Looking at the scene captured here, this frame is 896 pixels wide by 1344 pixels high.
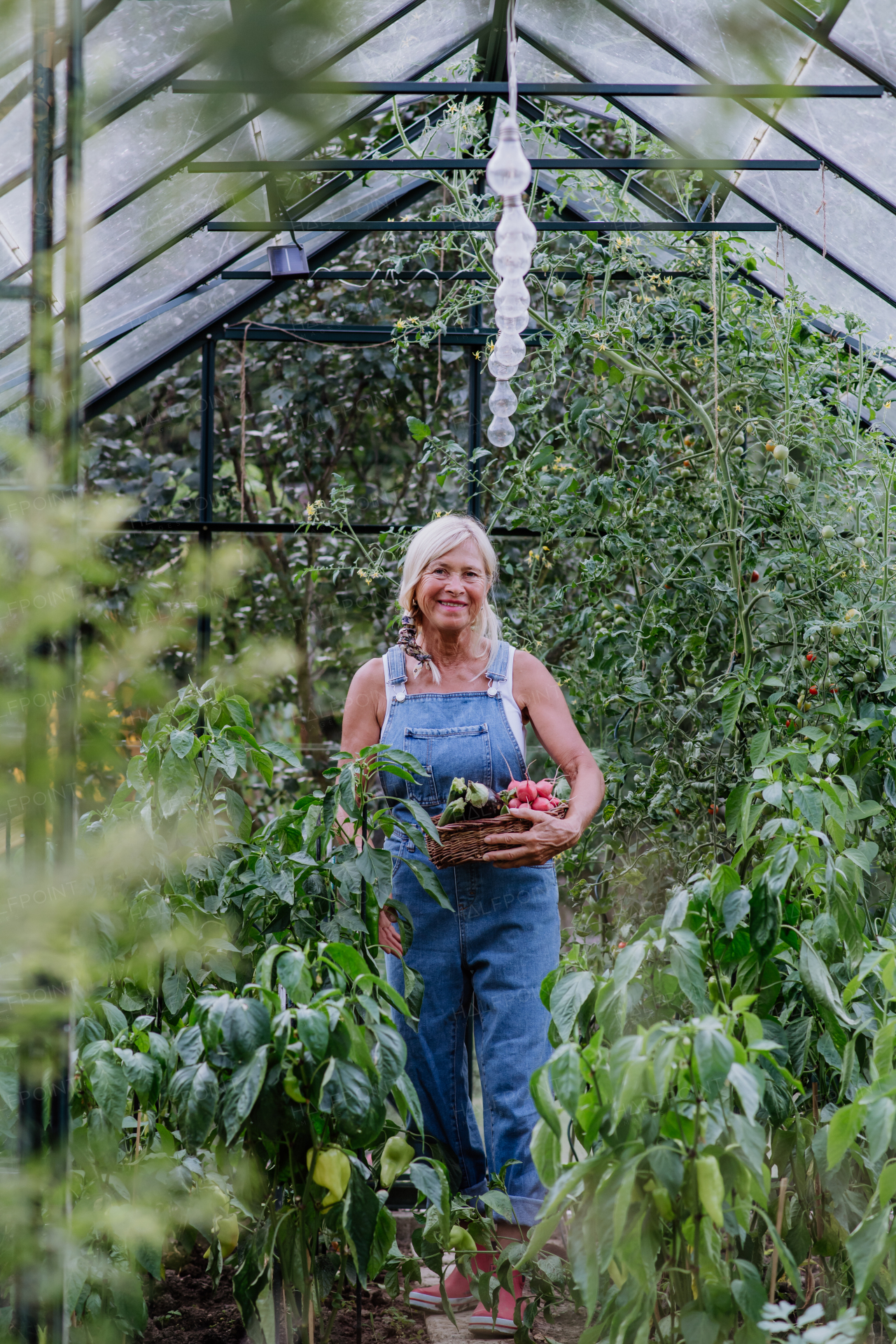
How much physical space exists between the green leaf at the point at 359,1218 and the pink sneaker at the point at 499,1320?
2.33 feet

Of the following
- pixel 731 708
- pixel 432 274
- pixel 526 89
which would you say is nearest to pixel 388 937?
pixel 731 708

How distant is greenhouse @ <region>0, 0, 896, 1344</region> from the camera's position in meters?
0.86

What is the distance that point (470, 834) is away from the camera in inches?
79.3

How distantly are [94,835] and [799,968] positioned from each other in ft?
3.67

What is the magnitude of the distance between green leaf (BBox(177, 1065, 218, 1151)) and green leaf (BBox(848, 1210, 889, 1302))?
686 mm

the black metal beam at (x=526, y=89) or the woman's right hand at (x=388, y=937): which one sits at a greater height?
the black metal beam at (x=526, y=89)

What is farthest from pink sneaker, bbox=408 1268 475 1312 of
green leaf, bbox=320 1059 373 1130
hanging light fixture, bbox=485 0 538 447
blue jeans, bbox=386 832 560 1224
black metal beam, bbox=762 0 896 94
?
black metal beam, bbox=762 0 896 94

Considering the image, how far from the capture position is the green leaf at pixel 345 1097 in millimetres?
1306

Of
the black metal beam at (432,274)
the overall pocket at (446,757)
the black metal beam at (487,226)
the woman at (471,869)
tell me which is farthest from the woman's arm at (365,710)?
the black metal beam at (432,274)

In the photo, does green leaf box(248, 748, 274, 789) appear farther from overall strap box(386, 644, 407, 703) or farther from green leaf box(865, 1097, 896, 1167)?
green leaf box(865, 1097, 896, 1167)

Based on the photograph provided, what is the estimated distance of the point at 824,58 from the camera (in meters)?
2.39

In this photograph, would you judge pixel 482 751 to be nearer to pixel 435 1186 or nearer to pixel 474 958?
pixel 474 958

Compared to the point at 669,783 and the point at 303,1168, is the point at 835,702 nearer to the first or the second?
the point at 669,783

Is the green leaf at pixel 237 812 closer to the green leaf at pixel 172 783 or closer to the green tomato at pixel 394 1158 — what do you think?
the green leaf at pixel 172 783
